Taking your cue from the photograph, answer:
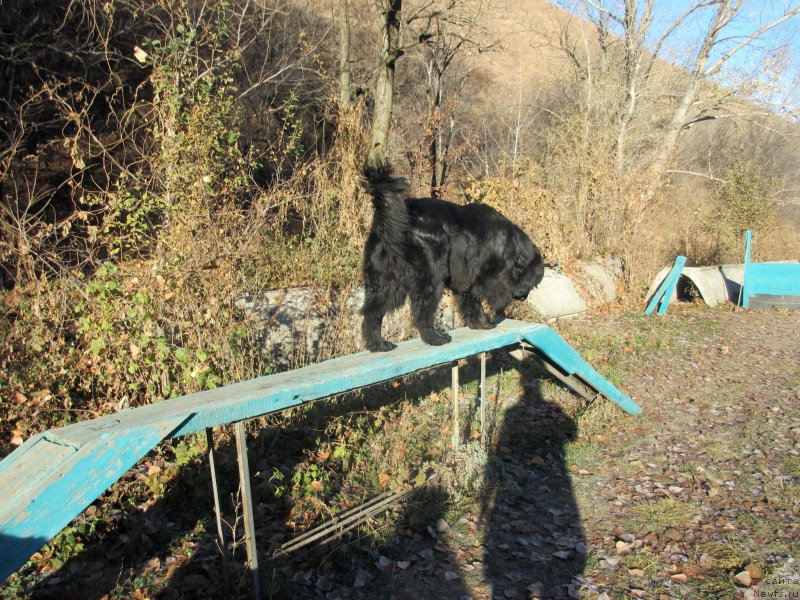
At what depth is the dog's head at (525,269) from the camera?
211 inches

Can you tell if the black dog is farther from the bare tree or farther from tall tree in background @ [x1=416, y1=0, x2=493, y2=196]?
the bare tree

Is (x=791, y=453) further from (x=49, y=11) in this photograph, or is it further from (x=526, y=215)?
(x=49, y=11)

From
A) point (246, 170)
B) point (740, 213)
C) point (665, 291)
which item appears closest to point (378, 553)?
point (246, 170)

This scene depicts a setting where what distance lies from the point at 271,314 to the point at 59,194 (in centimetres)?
756

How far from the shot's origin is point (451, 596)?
125 inches

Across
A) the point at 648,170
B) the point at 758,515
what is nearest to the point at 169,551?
the point at 758,515

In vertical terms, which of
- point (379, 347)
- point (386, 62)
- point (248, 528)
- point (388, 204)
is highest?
point (386, 62)

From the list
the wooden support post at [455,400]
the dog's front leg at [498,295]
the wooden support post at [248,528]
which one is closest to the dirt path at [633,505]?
the wooden support post at [455,400]

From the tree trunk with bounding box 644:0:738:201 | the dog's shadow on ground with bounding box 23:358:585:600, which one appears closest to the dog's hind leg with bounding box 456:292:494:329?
the dog's shadow on ground with bounding box 23:358:585:600

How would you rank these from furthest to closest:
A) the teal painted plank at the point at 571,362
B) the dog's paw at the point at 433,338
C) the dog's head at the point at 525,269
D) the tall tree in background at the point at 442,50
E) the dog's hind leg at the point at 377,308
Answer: the tall tree in background at the point at 442,50
the dog's head at the point at 525,269
the teal painted plank at the point at 571,362
the dog's paw at the point at 433,338
the dog's hind leg at the point at 377,308

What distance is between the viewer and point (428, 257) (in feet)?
14.4

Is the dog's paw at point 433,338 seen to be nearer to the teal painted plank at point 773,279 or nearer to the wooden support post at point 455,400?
the wooden support post at point 455,400

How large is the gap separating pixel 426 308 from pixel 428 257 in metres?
0.41

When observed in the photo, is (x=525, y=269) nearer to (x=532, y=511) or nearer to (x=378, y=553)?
(x=532, y=511)
